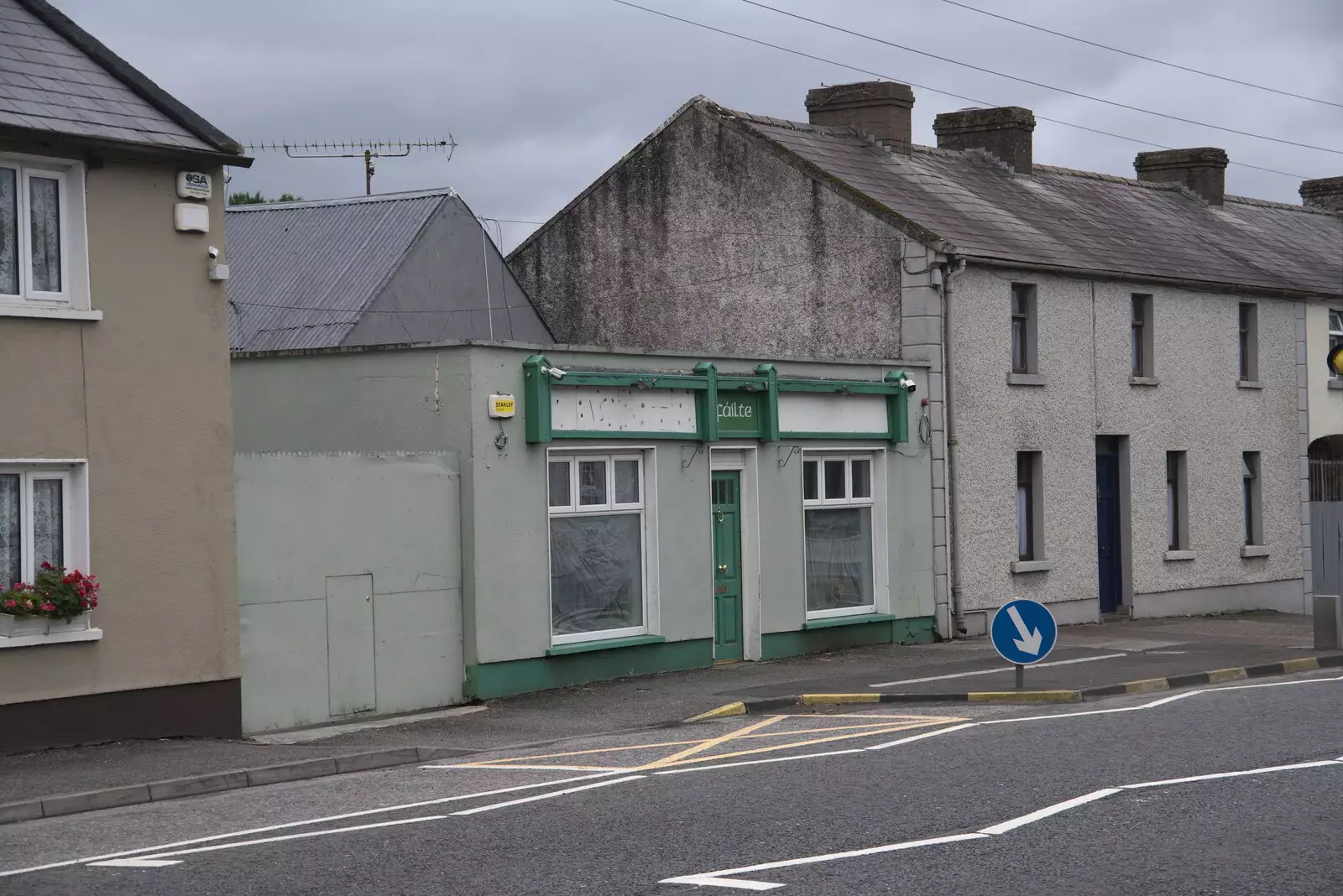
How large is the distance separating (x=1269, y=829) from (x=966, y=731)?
4.76 metres

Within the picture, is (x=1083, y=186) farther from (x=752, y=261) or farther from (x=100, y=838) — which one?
(x=100, y=838)

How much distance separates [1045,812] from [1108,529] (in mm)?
17756

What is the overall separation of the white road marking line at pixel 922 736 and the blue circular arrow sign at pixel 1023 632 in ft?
7.49

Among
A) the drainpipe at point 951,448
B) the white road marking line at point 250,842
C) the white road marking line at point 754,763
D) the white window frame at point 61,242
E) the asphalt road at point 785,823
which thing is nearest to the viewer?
the asphalt road at point 785,823

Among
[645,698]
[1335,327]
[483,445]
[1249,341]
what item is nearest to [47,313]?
[483,445]

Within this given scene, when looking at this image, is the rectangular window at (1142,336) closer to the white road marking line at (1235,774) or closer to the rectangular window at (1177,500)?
the rectangular window at (1177,500)

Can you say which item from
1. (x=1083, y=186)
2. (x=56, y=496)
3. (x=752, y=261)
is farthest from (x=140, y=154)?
(x=1083, y=186)

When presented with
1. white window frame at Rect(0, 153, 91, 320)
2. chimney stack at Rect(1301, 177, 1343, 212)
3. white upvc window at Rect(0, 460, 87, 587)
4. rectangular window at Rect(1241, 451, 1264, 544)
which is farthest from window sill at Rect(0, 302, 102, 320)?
chimney stack at Rect(1301, 177, 1343, 212)

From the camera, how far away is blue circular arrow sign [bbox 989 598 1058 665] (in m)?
16.6

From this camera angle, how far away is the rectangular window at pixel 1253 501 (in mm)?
29928

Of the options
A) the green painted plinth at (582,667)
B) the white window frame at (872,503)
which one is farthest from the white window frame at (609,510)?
the white window frame at (872,503)

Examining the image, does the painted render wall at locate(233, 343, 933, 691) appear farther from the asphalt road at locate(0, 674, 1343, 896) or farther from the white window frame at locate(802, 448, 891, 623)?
the asphalt road at locate(0, 674, 1343, 896)

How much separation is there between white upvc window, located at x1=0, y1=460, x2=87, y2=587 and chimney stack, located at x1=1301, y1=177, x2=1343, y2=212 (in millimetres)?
33039

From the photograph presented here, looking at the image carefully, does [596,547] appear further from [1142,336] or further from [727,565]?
[1142,336]
